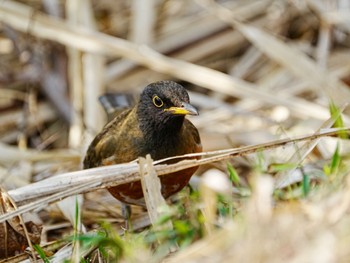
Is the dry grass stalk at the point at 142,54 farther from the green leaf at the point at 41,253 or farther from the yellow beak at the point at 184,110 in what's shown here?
the green leaf at the point at 41,253

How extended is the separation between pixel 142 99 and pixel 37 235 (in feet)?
3.01

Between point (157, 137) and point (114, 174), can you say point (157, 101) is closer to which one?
point (157, 137)

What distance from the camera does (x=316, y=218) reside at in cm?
224

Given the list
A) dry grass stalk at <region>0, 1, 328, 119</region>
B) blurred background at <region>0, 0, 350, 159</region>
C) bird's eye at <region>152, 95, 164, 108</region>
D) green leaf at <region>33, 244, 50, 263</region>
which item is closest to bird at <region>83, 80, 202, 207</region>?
bird's eye at <region>152, 95, 164, 108</region>

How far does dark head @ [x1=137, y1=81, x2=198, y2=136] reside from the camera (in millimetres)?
3863

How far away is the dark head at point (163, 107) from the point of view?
12.7 feet

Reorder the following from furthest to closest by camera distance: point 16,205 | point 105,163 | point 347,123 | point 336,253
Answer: point 347,123 < point 105,163 < point 16,205 < point 336,253

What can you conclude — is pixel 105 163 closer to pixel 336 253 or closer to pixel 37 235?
pixel 37 235

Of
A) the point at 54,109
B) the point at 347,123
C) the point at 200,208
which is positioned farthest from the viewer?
the point at 54,109

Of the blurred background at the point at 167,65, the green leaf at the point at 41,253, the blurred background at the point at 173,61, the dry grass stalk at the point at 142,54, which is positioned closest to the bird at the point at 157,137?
the green leaf at the point at 41,253

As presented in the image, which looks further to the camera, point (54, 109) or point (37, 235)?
point (54, 109)

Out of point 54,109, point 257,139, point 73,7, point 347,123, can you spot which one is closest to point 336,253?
point 347,123

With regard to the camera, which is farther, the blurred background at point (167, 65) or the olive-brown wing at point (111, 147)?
the blurred background at point (167, 65)

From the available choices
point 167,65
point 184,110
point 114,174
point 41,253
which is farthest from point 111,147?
point 167,65
